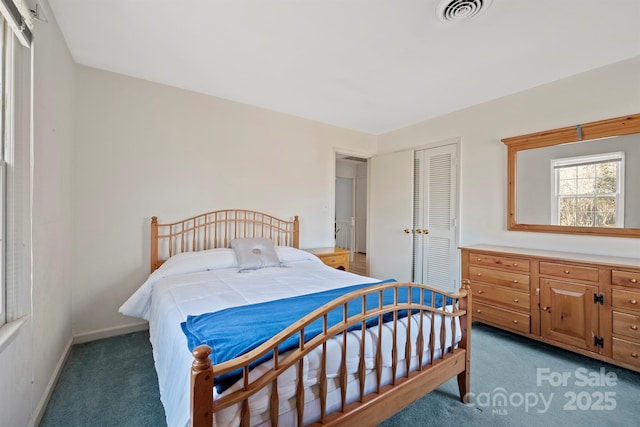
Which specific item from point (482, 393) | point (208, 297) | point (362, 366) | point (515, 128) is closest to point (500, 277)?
point (482, 393)

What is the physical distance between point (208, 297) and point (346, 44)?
2.06m

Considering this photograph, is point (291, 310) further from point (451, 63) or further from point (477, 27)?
point (451, 63)

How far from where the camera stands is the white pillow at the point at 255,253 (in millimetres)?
2621

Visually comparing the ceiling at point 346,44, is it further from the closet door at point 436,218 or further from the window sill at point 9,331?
the window sill at point 9,331

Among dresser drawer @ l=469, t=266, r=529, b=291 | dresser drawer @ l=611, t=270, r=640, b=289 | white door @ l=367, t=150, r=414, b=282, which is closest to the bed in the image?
dresser drawer @ l=469, t=266, r=529, b=291

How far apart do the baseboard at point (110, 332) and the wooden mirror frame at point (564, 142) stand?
153 inches

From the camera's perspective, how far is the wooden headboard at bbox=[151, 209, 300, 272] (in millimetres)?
2748

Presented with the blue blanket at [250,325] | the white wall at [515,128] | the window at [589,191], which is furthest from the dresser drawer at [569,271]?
the blue blanket at [250,325]

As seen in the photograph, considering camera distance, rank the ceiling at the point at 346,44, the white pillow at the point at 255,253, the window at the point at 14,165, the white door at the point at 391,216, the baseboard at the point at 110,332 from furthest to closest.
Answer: the white door at the point at 391,216 < the white pillow at the point at 255,253 < the baseboard at the point at 110,332 < the ceiling at the point at 346,44 < the window at the point at 14,165

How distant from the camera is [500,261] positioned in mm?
2639

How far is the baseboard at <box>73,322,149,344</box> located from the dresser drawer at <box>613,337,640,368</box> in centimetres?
393

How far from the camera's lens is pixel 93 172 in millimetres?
2477

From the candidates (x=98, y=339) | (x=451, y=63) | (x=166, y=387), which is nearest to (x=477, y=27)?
(x=451, y=63)

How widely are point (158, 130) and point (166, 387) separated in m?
2.37
